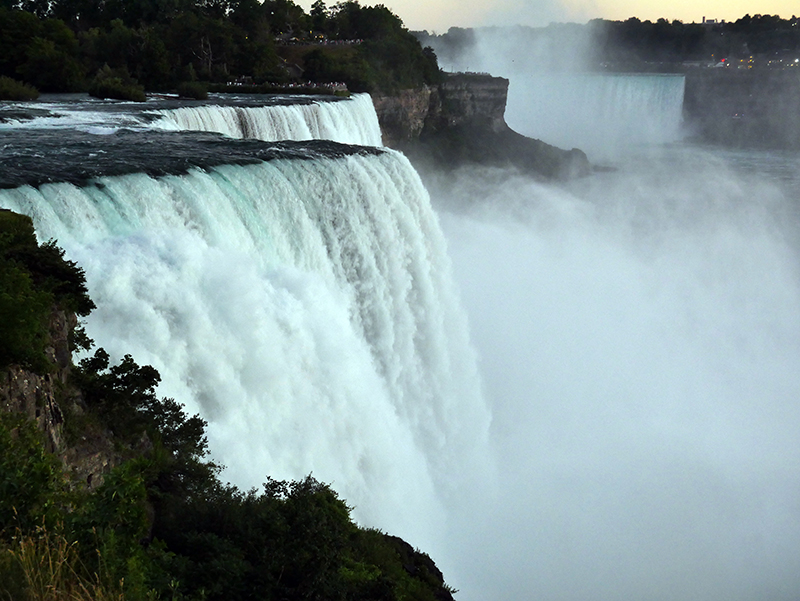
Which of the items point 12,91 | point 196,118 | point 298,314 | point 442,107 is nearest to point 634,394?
point 298,314

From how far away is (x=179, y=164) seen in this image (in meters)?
13.6

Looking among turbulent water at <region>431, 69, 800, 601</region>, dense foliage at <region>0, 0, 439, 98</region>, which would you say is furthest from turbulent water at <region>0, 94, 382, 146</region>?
turbulent water at <region>431, 69, 800, 601</region>

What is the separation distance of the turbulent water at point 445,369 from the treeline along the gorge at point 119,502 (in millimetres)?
919

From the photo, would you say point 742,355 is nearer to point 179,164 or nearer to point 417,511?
point 417,511

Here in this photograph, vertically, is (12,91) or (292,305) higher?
(12,91)

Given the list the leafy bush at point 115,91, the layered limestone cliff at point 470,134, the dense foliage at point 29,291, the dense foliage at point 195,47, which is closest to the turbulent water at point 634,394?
the layered limestone cliff at point 470,134

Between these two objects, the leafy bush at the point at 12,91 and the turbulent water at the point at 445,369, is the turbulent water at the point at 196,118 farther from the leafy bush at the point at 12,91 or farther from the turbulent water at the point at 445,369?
the leafy bush at the point at 12,91

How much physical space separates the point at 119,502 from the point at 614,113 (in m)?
73.1

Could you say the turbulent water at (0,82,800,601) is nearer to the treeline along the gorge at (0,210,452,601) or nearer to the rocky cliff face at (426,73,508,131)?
the treeline along the gorge at (0,210,452,601)

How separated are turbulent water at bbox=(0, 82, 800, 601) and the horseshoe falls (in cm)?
4

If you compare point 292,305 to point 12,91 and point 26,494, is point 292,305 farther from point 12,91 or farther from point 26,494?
point 12,91

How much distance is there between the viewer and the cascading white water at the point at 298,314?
9.56 m

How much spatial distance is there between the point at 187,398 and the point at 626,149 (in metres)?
63.1

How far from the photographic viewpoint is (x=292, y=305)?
38.4 feet
